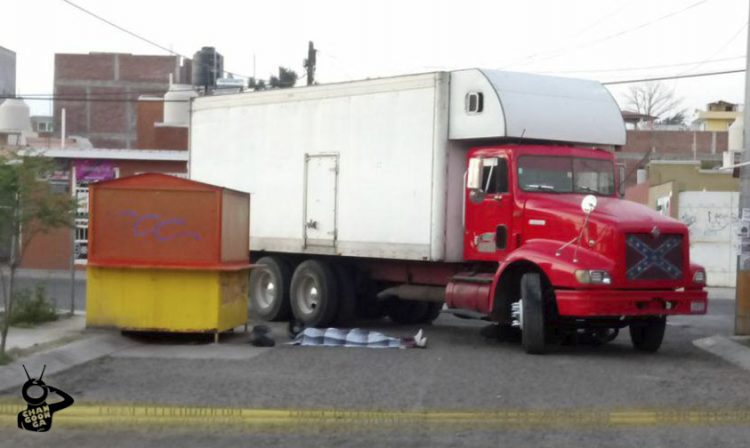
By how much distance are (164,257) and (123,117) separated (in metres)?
52.3

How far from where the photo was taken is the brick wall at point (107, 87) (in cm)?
6531

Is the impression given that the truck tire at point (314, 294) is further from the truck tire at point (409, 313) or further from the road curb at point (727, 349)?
the road curb at point (727, 349)

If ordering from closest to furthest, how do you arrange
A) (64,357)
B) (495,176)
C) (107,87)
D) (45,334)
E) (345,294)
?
(64,357) → (45,334) → (495,176) → (345,294) → (107,87)

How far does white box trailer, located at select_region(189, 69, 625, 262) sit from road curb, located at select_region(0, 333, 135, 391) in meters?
4.25

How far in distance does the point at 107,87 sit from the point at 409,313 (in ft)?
167

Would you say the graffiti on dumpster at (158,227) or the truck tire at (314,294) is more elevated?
the graffiti on dumpster at (158,227)

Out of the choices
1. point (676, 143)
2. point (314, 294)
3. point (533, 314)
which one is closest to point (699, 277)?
point (533, 314)

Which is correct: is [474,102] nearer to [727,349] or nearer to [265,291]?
[727,349]

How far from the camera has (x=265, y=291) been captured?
19.8 meters

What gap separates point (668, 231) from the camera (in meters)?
14.2

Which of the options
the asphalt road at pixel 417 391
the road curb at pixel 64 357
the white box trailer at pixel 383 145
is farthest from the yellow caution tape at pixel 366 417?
the white box trailer at pixel 383 145

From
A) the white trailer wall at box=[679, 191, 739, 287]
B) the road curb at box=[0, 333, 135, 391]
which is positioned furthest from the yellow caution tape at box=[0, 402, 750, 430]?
the white trailer wall at box=[679, 191, 739, 287]

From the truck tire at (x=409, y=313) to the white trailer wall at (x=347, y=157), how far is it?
239 cm

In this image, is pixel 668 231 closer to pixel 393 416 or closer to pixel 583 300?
pixel 583 300
